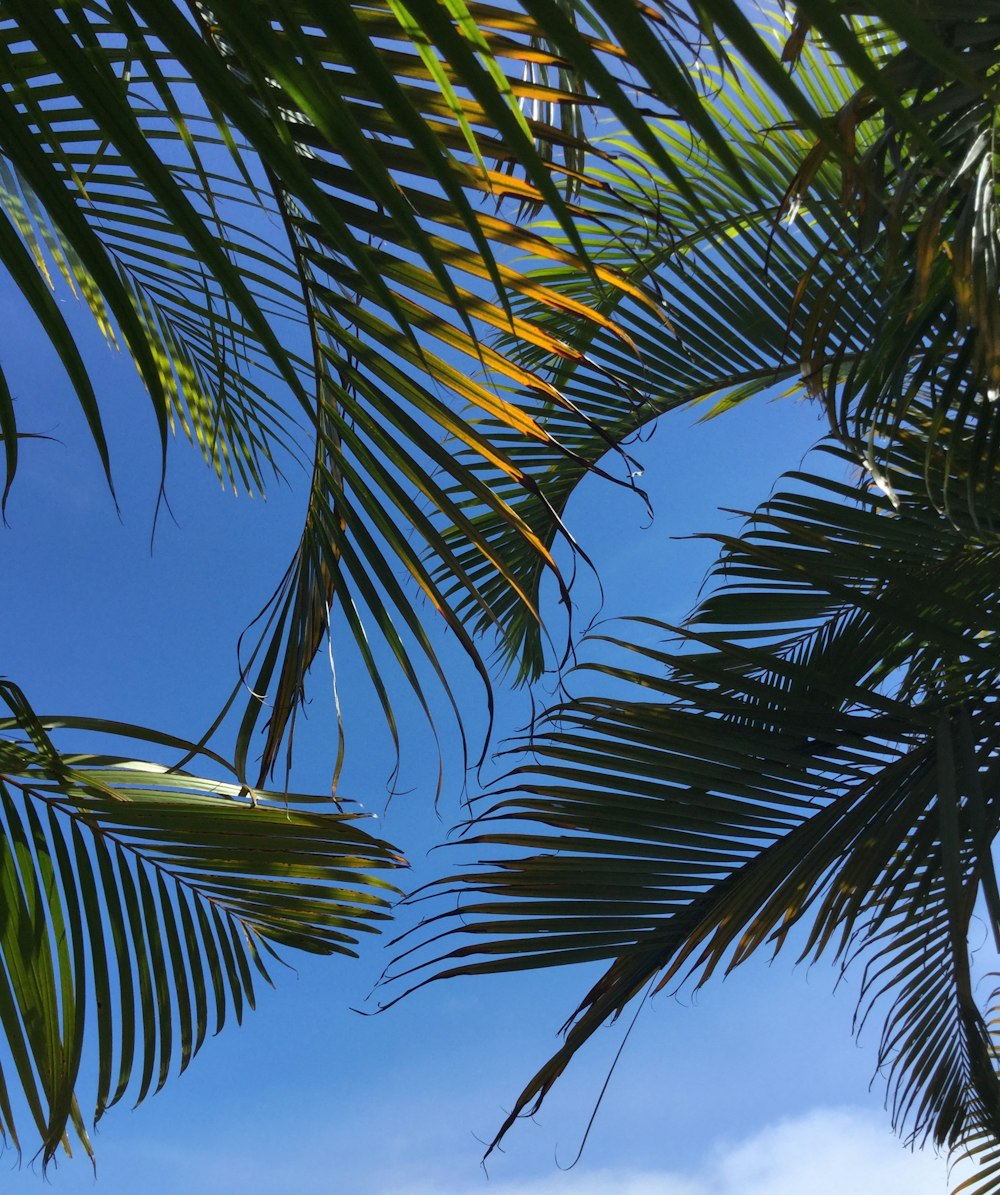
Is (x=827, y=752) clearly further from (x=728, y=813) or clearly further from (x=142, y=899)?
(x=142, y=899)

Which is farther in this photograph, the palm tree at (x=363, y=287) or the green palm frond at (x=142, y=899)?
the green palm frond at (x=142, y=899)

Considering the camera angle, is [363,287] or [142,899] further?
[142,899]

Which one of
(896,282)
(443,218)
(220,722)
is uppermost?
(896,282)

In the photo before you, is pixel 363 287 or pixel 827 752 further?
pixel 827 752

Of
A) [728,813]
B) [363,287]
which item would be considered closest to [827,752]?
[728,813]

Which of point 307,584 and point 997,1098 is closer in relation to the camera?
point 997,1098

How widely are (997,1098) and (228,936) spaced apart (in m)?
0.91

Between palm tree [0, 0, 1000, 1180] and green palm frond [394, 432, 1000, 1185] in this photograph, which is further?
green palm frond [394, 432, 1000, 1185]

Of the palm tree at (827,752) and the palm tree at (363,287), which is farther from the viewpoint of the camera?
the palm tree at (827,752)

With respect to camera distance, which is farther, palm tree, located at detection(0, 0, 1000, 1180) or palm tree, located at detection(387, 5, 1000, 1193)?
palm tree, located at detection(387, 5, 1000, 1193)

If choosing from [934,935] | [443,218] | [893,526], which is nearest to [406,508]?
[443,218]

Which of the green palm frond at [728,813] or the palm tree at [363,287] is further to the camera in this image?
the green palm frond at [728,813]

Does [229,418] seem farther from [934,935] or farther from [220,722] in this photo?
[934,935]

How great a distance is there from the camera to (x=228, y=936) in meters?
1.36
